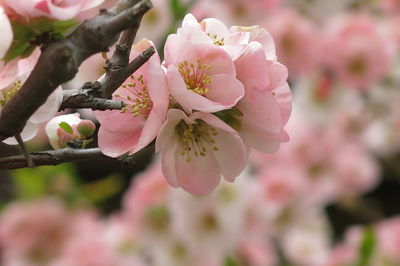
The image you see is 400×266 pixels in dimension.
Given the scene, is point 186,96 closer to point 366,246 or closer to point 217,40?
point 217,40

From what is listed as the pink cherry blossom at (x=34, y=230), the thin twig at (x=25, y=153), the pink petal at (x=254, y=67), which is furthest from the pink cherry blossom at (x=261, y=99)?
the pink cherry blossom at (x=34, y=230)

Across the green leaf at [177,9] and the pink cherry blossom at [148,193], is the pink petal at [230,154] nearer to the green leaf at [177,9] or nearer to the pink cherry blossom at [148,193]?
the green leaf at [177,9]

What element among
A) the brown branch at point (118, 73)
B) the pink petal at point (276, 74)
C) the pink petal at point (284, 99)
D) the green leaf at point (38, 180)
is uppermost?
the brown branch at point (118, 73)

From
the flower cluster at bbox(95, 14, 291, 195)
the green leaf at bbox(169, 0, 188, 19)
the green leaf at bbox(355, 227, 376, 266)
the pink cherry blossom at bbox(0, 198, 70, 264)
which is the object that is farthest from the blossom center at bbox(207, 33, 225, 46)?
the pink cherry blossom at bbox(0, 198, 70, 264)

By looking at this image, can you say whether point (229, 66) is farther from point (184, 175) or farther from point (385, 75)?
point (385, 75)

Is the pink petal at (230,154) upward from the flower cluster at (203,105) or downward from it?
downward

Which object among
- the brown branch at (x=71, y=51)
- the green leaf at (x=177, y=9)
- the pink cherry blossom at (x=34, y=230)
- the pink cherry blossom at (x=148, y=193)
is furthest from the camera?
the pink cherry blossom at (x=34, y=230)

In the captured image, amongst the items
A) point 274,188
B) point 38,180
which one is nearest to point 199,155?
point 274,188

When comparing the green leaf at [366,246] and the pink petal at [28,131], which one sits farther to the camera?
the green leaf at [366,246]
